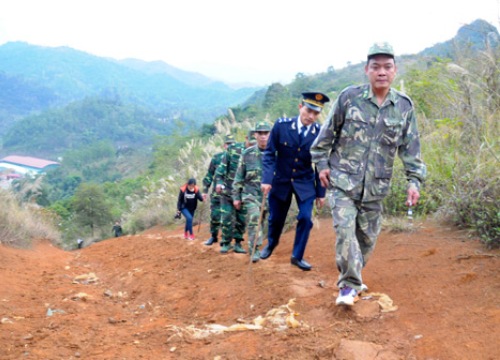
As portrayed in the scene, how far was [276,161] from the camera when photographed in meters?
5.34

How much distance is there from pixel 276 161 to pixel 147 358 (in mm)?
2648

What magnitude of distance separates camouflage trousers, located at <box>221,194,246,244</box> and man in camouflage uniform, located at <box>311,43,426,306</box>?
11.3 ft

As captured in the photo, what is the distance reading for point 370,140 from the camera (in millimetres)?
3830

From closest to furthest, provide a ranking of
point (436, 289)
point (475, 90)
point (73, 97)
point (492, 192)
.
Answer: point (436, 289), point (492, 192), point (475, 90), point (73, 97)

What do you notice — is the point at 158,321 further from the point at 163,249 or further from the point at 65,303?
the point at 163,249

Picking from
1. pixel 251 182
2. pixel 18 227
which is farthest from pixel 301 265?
pixel 18 227

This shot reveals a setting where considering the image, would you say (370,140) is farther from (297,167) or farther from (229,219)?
(229,219)

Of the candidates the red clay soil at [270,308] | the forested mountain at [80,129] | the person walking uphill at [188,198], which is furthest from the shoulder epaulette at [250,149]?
the forested mountain at [80,129]

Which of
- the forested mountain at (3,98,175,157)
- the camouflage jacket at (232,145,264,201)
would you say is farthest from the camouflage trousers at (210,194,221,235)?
the forested mountain at (3,98,175,157)

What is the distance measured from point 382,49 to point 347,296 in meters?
1.93

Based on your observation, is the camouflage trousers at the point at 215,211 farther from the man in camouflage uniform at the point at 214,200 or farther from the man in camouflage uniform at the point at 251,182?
the man in camouflage uniform at the point at 251,182

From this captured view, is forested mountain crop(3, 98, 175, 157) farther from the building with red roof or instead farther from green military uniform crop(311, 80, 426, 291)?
green military uniform crop(311, 80, 426, 291)

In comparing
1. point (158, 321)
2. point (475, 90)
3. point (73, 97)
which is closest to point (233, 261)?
point (158, 321)

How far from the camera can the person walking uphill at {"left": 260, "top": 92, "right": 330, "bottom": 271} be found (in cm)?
516
